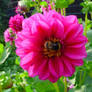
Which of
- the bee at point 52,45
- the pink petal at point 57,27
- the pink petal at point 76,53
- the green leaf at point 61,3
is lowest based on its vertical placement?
the pink petal at point 76,53

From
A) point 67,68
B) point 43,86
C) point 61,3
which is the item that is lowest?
point 43,86

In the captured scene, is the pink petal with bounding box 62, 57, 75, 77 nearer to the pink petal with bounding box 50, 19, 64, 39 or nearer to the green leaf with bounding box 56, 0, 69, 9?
the pink petal with bounding box 50, 19, 64, 39

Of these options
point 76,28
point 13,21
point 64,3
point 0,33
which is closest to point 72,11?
point 0,33

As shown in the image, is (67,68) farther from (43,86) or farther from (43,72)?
(43,86)

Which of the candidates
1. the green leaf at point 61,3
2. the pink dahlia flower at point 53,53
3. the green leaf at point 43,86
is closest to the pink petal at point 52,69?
the pink dahlia flower at point 53,53

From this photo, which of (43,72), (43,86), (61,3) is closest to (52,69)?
(43,72)

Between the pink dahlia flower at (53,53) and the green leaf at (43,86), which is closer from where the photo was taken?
the pink dahlia flower at (53,53)

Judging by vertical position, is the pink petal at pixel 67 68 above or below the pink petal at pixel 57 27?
below

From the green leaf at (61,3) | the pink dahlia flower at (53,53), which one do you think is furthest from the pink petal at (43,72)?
the green leaf at (61,3)

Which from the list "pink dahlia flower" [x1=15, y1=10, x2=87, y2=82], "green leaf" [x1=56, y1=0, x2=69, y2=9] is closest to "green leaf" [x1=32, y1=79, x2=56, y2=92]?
"pink dahlia flower" [x1=15, y1=10, x2=87, y2=82]

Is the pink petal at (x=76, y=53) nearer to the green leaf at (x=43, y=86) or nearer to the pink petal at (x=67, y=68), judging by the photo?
the pink petal at (x=67, y=68)

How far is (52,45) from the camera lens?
1.58 ft

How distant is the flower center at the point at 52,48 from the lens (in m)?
0.47

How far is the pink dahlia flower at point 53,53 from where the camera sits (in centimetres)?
43
